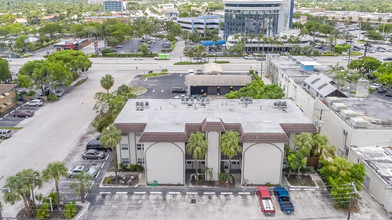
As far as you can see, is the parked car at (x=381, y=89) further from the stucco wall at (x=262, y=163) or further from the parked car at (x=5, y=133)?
the parked car at (x=5, y=133)

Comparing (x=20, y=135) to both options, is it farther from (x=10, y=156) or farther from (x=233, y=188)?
(x=233, y=188)

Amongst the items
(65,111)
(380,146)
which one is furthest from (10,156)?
(380,146)

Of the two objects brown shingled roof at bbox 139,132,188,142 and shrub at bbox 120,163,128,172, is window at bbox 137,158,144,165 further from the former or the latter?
brown shingled roof at bbox 139,132,188,142

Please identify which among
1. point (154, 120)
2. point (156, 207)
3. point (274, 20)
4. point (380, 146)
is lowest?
point (156, 207)

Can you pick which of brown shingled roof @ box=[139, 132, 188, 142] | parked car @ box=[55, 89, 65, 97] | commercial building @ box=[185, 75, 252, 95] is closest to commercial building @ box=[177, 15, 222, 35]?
commercial building @ box=[185, 75, 252, 95]

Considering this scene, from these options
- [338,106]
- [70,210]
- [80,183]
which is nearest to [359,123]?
[338,106]
